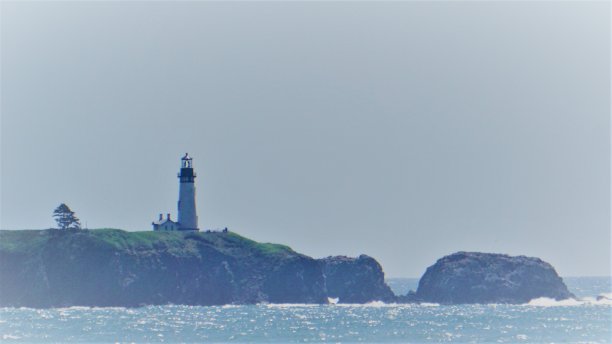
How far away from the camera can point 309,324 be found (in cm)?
11650

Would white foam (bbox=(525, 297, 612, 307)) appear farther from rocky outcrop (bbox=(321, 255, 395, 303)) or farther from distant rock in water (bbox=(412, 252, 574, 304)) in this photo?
rocky outcrop (bbox=(321, 255, 395, 303))

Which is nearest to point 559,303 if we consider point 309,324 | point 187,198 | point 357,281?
point 357,281

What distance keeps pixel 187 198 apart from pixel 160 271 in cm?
1467

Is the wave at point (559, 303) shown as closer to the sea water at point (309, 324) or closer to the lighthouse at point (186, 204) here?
the sea water at point (309, 324)

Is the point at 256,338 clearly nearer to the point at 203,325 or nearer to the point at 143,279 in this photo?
the point at 203,325

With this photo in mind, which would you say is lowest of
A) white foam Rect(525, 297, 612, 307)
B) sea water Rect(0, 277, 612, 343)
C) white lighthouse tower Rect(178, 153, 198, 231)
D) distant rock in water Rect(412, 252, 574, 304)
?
sea water Rect(0, 277, 612, 343)


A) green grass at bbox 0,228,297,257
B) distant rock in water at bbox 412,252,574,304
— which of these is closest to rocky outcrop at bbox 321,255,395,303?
distant rock in water at bbox 412,252,574,304

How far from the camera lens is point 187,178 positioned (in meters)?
162

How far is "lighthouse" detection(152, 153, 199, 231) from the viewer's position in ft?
531

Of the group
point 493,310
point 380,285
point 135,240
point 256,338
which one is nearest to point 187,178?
point 135,240

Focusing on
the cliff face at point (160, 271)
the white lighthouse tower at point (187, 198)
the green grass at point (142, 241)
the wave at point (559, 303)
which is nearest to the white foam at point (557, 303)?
the wave at point (559, 303)

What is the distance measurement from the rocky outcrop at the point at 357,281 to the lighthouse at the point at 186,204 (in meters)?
17.2

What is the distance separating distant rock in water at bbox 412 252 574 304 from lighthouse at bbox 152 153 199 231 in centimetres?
2822

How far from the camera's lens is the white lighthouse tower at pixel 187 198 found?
16200 cm
